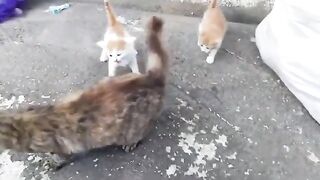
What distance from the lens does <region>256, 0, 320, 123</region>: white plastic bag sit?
4.83ft

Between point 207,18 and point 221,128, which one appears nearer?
point 221,128

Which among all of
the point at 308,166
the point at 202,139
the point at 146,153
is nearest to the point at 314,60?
the point at 308,166

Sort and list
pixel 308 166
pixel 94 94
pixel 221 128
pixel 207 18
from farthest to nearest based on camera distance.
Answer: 1. pixel 207 18
2. pixel 221 128
3. pixel 308 166
4. pixel 94 94

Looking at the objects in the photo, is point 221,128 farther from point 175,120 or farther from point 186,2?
point 186,2

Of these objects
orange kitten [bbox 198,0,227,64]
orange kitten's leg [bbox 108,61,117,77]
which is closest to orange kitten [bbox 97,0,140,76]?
orange kitten's leg [bbox 108,61,117,77]

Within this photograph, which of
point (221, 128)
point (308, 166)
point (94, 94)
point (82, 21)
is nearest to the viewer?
point (94, 94)

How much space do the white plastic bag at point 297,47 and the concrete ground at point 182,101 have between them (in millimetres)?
78

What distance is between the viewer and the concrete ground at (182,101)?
1.43 m

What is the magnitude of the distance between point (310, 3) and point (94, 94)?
2.45 feet

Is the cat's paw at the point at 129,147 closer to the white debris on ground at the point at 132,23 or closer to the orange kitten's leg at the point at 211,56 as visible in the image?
the orange kitten's leg at the point at 211,56

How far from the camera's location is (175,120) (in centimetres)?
157

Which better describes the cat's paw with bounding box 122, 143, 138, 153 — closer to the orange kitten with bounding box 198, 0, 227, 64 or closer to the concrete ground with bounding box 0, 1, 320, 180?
the concrete ground with bounding box 0, 1, 320, 180

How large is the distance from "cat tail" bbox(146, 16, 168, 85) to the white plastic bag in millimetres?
463

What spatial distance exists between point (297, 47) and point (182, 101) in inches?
17.1
